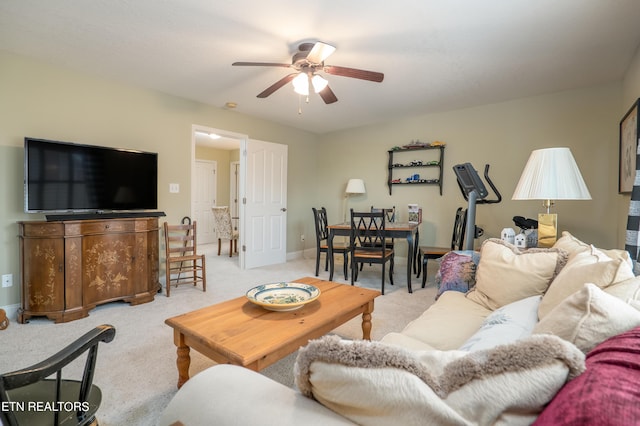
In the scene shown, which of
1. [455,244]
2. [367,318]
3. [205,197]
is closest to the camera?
[367,318]

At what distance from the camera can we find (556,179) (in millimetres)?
1923

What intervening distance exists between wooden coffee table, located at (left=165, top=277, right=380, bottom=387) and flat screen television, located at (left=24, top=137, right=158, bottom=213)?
216cm

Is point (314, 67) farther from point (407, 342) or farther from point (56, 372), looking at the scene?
point (56, 372)

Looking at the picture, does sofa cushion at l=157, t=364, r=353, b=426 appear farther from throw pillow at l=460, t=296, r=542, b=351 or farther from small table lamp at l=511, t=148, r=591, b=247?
small table lamp at l=511, t=148, r=591, b=247

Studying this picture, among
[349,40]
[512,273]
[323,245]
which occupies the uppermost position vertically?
[349,40]

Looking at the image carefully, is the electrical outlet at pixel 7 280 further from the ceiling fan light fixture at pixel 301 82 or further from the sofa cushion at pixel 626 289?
the sofa cushion at pixel 626 289

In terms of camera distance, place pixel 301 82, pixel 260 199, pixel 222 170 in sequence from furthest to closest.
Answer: pixel 222 170 → pixel 260 199 → pixel 301 82

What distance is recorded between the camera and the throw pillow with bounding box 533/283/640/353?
2.09ft

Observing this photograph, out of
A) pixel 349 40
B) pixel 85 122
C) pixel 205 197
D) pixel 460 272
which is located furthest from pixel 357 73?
pixel 205 197

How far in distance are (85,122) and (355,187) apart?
3701mm

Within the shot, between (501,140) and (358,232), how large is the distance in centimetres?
235

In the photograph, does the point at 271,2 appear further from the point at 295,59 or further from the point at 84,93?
the point at 84,93

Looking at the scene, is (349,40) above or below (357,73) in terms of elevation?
above

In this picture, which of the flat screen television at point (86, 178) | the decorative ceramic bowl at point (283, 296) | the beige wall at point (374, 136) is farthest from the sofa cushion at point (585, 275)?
the flat screen television at point (86, 178)
